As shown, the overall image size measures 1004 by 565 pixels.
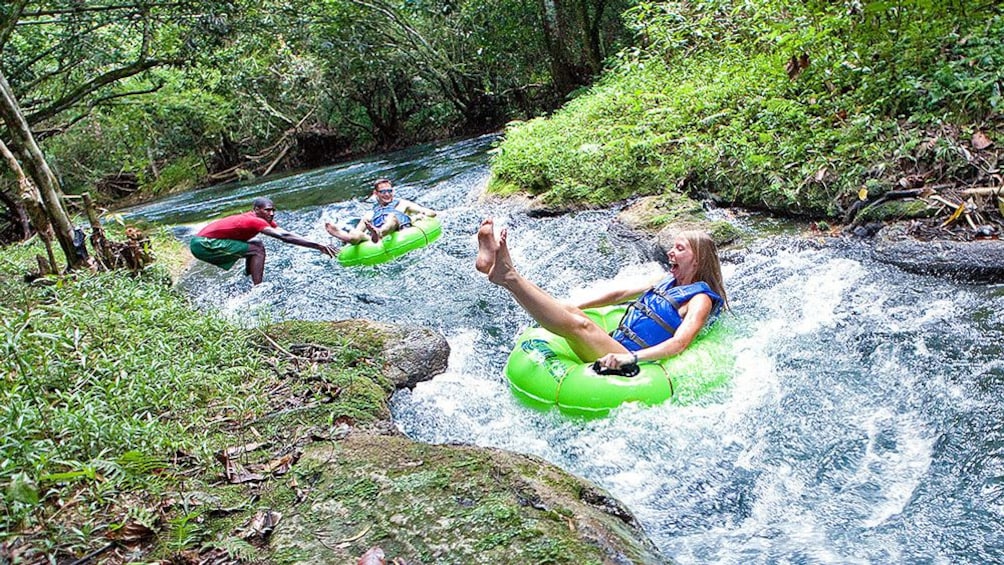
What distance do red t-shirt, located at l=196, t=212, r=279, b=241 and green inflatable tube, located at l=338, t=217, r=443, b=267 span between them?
103 cm

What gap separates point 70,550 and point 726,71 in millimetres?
9335

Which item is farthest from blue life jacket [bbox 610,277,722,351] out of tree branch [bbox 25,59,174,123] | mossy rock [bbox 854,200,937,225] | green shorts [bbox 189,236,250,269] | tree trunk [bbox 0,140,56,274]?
tree branch [bbox 25,59,174,123]

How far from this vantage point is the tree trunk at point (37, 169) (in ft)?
21.9

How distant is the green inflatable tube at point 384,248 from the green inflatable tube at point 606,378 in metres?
4.19

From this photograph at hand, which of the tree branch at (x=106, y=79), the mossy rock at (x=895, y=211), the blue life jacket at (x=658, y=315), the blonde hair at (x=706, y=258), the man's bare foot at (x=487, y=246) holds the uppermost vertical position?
the tree branch at (x=106, y=79)

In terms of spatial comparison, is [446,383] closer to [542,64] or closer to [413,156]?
[413,156]

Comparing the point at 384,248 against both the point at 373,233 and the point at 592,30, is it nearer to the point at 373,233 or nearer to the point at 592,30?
the point at 373,233

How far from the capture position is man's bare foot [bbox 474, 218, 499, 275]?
3.79 metres

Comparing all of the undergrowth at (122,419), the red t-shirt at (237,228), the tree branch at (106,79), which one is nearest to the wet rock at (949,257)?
the undergrowth at (122,419)

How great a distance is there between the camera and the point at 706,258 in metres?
4.47

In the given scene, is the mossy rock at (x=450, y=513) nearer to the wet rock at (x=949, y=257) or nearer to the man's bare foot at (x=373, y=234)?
the wet rock at (x=949, y=257)

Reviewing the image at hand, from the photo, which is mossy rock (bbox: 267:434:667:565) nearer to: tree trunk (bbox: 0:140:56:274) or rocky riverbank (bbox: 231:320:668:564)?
rocky riverbank (bbox: 231:320:668:564)

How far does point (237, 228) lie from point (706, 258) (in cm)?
509

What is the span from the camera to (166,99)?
1994 cm
